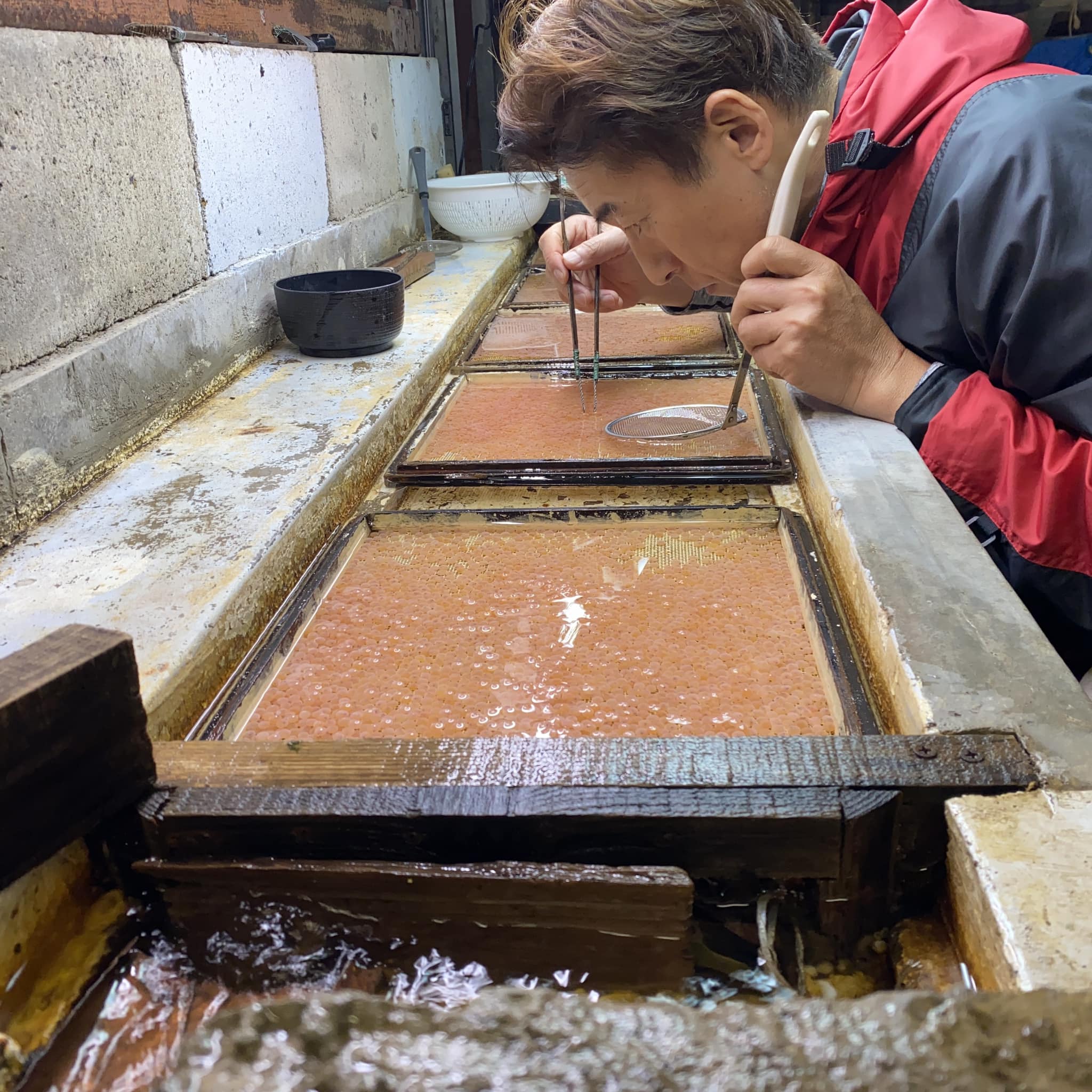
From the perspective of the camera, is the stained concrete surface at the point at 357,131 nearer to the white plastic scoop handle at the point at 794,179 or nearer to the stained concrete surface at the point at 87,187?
the stained concrete surface at the point at 87,187

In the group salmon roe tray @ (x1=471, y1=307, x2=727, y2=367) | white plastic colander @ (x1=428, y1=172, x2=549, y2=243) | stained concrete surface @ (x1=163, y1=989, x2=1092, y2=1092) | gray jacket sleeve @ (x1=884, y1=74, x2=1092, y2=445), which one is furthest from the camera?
white plastic colander @ (x1=428, y1=172, x2=549, y2=243)

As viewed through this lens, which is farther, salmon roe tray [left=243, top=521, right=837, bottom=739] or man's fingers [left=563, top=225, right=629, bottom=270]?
man's fingers [left=563, top=225, right=629, bottom=270]

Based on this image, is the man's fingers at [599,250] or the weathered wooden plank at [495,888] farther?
the man's fingers at [599,250]

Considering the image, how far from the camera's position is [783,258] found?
153 centimetres

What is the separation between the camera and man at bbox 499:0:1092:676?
1.28m

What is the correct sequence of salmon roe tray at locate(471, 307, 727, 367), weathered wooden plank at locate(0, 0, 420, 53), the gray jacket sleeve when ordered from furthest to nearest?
salmon roe tray at locate(471, 307, 727, 367), weathered wooden plank at locate(0, 0, 420, 53), the gray jacket sleeve

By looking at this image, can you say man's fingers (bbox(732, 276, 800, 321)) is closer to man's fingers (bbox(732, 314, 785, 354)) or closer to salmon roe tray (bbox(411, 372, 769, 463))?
man's fingers (bbox(732, 314, 785, 354))

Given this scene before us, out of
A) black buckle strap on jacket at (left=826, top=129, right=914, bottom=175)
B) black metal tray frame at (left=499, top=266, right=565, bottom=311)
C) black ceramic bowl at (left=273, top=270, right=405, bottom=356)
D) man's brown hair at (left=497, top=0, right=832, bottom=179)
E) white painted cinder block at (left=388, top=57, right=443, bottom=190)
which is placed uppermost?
white painted cinder block at (left=388, top=57, right=443, bottom=190)

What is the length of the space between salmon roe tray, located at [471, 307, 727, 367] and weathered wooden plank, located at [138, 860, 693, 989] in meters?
1.96

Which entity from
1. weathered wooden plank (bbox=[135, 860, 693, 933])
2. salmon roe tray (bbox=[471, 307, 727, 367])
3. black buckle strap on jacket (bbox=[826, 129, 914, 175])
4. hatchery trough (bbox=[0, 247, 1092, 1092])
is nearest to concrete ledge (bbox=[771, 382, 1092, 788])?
hatchery trough (bbox=[0, 247, 1092, 1092])

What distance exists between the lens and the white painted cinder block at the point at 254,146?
7.33 feet

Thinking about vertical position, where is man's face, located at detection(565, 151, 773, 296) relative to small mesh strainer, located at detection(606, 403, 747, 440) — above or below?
above

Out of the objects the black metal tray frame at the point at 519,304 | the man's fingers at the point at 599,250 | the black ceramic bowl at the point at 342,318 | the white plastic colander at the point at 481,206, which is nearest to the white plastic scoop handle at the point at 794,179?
the man's fingers at the point at 599,250

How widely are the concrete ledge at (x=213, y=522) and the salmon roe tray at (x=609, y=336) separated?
427mm
